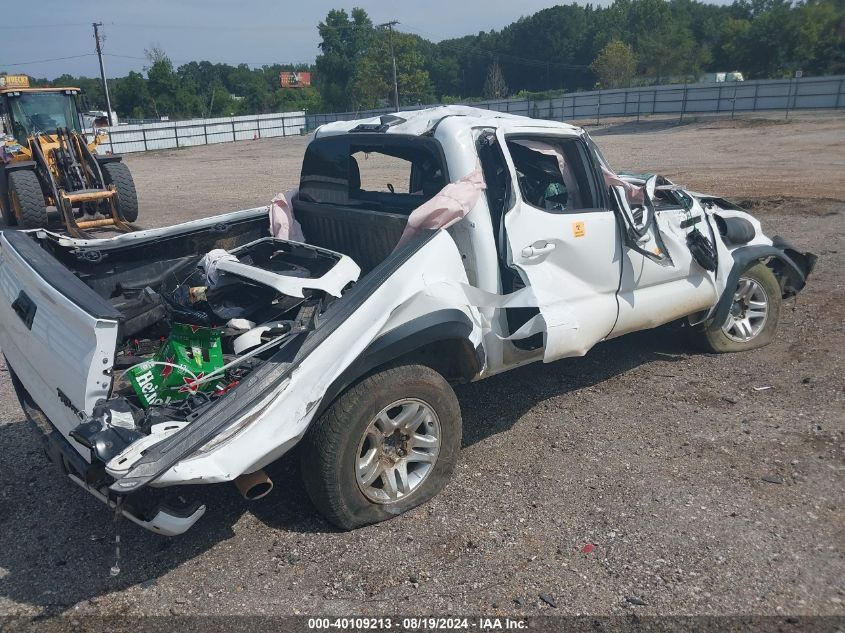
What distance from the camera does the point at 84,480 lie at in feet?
9.70

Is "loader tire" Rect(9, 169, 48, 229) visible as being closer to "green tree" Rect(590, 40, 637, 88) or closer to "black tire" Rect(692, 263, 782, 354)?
"black tire" Rect(692, 263, 782, 354)

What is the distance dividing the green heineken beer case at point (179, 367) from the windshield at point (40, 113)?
13585 millimetres

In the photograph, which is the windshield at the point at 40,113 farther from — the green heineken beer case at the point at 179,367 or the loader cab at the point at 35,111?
the green heineken beer case at the point at 179,367

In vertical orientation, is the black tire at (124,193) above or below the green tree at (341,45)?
below

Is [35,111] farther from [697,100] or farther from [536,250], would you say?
[697,100]

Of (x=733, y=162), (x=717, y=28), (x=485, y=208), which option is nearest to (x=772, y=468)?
(x=485, y=208)

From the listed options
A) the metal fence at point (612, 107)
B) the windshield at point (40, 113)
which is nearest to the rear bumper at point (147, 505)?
the windshield at point (40, 113)

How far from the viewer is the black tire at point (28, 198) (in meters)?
12.4

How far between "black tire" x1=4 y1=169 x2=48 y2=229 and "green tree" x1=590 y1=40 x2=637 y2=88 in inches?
2322

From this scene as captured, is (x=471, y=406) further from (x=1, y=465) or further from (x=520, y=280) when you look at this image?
(x=1, y=465)

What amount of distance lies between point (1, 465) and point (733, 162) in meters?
19.2

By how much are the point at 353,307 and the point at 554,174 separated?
2044 mm

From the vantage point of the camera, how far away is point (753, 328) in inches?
223

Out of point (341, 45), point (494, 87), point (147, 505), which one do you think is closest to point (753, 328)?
point (147, 505)
